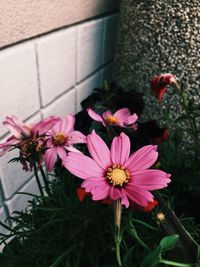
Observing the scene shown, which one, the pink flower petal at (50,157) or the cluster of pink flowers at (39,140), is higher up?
the cluster of pink flowers at (39,140)

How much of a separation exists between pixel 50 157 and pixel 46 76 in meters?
0.43

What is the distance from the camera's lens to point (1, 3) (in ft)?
2.37

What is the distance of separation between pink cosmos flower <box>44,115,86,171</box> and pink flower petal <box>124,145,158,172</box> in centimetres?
15

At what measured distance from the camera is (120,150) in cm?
54

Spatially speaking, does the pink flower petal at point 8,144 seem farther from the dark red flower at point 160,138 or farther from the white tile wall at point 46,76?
the dark red flower at point 160,138

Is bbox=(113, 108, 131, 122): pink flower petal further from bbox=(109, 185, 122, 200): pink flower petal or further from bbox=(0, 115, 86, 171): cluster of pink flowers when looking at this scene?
bbox=(109, 185, 122, 200): pink flower petal

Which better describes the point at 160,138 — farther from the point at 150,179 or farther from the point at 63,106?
the point at 63,106

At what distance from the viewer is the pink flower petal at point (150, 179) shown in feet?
1.51

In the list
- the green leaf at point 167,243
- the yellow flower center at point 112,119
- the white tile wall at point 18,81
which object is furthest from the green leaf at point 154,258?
the white tile wall at point 18,81

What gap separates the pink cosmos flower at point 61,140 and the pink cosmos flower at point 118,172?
112 mm

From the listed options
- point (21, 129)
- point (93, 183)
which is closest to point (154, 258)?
point (93, 183)

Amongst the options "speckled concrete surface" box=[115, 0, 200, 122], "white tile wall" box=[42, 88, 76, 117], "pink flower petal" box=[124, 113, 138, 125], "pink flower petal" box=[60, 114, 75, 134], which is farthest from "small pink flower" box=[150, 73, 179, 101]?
"white tile wall" box=[42, 88, 76, 117]

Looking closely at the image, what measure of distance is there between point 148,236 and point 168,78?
Result: 36 cm

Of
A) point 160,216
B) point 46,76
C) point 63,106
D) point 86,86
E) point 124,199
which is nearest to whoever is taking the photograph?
point 124,199
